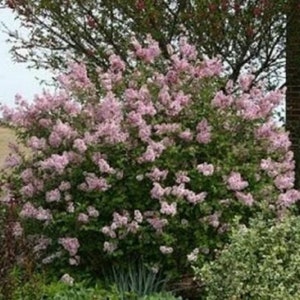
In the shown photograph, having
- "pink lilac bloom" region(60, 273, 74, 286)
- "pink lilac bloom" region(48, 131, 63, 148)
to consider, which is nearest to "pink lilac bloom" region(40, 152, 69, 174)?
"pink lilac bloom" region(48, 131, 63, 148)

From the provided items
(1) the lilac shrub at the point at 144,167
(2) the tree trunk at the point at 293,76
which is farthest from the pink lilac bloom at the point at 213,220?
(2) the tree trunk at the point at 293,76

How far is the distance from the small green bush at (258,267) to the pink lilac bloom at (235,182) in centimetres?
55

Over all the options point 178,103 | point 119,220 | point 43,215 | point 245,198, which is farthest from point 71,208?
point 245,198

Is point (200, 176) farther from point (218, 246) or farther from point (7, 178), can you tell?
point (7, 178)

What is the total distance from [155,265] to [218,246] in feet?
1.44

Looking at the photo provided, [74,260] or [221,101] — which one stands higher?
[221,101]

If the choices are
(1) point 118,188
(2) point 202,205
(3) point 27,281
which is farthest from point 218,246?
(3) point 27,281

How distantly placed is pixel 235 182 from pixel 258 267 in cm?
92

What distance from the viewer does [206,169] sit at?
6.11 metres

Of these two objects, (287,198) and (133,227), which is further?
(287,198)

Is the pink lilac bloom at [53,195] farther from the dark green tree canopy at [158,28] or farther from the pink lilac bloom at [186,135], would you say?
the dark green tree canopy at [158,28]

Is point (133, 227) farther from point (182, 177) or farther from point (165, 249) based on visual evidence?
point (182, 177)

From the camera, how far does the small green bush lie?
211 inches

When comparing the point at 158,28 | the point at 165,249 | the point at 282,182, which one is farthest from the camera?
the point at 158,28
